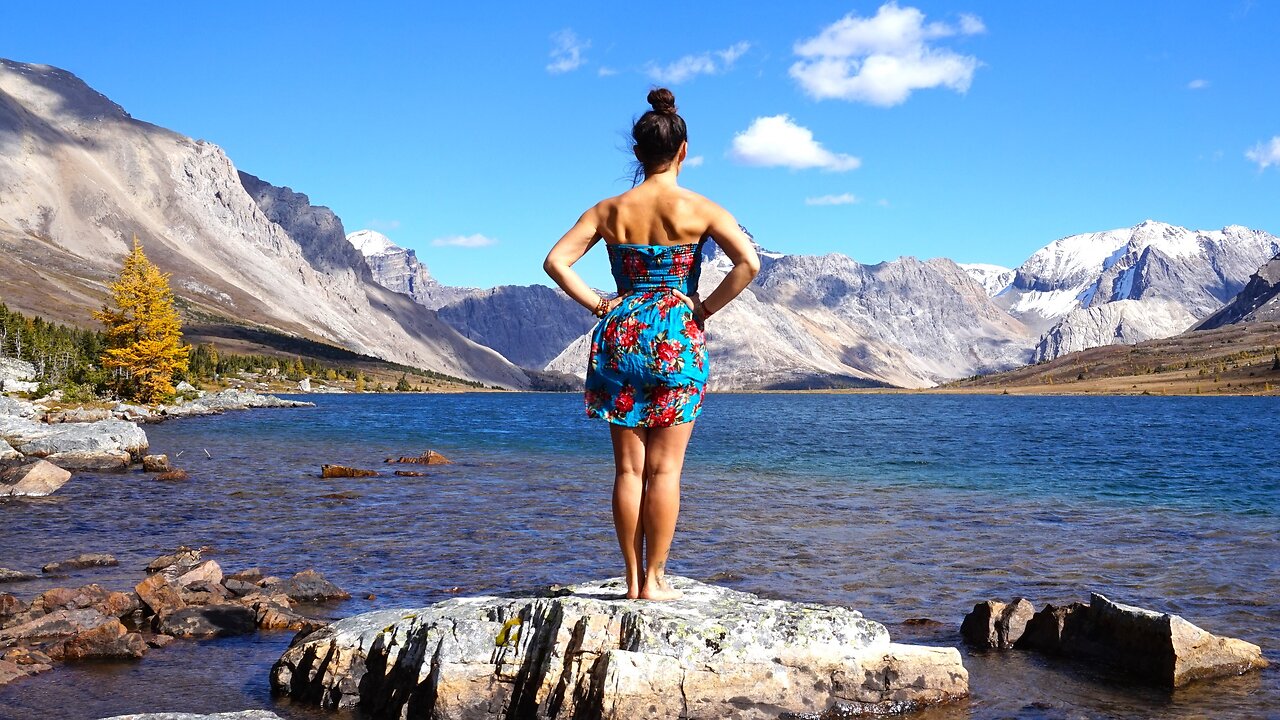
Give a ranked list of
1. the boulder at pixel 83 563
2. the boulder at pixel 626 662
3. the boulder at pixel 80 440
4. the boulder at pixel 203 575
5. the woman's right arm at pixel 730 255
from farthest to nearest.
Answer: the boulder at pixel 80 440
the boulder at pixel 83 563
the boulder at pixel 203 575
the boulder at pixel 626 662
the woman's right arm at pixel 730 255

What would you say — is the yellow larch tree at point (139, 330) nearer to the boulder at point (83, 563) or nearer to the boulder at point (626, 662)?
the boulder at point (83, 563)

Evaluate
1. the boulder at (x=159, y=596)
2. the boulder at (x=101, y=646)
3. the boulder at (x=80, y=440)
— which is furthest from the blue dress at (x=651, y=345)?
the boulder at (x=80, y=440)

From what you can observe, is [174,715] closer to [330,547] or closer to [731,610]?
[731,610]

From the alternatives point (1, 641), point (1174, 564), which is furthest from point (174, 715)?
point (1174, 564)

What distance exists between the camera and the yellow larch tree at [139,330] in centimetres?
9562

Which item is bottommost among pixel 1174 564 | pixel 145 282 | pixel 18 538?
pixel 18 538

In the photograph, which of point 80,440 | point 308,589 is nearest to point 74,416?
point 80,440

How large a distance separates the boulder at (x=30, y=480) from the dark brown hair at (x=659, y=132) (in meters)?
28.6

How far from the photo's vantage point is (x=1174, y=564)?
21.3m

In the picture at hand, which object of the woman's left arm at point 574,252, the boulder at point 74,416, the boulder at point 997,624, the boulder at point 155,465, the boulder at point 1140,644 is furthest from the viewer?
the boulder at point 74,416

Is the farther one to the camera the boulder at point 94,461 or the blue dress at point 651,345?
the boulder at point 94,461

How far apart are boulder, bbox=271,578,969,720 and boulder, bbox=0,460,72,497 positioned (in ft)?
82.4

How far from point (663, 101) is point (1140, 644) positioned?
9048mm

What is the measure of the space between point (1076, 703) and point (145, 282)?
326 ft
